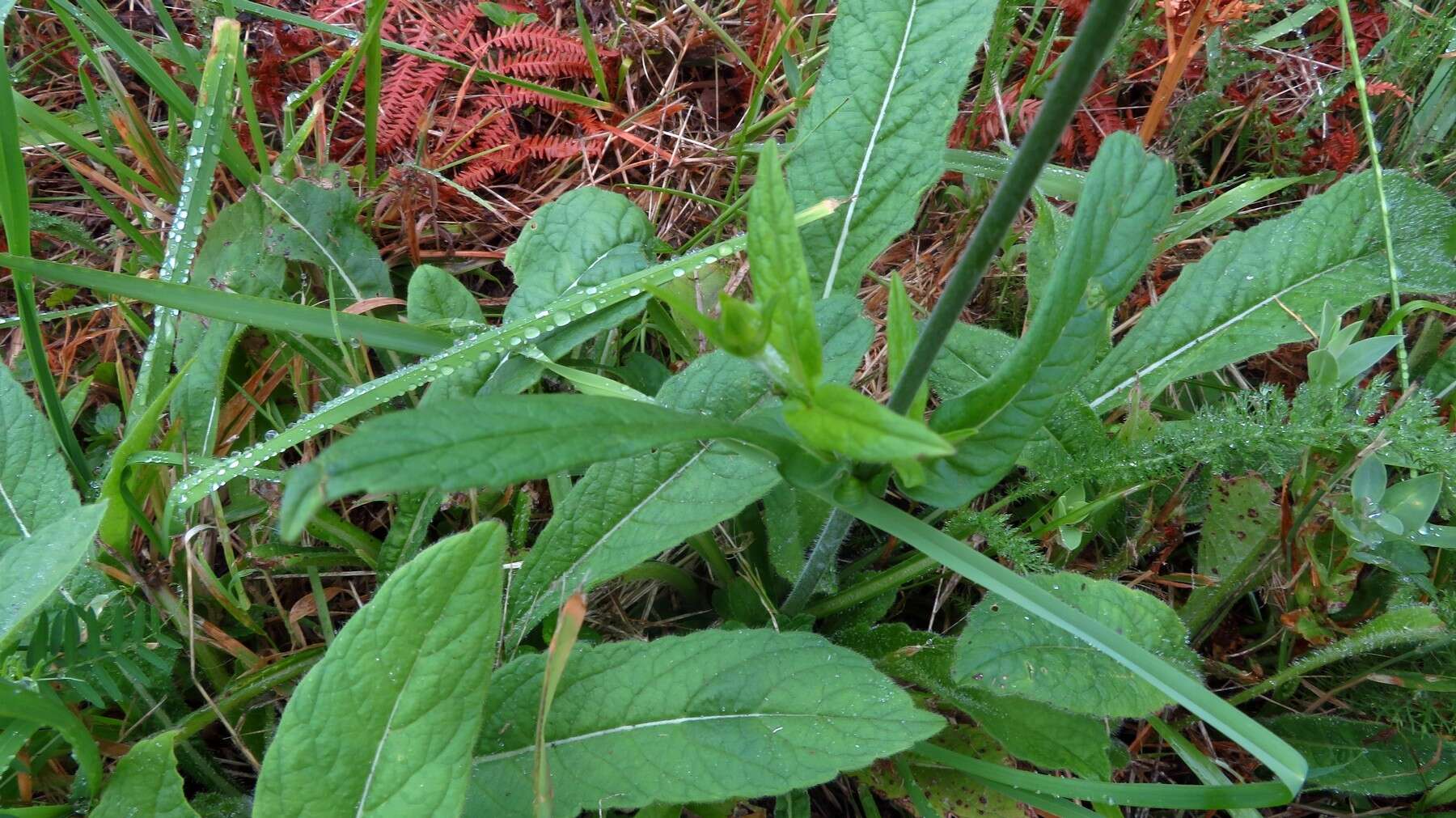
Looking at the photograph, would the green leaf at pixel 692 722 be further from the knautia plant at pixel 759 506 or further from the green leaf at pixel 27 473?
the green leaf at pixel 27 473

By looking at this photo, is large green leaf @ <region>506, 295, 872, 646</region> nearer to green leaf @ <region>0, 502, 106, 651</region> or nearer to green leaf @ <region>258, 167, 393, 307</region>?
green leaf @ <region>0, 502, 106, 651</region>

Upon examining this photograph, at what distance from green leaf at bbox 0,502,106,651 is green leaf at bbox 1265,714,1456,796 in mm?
2299

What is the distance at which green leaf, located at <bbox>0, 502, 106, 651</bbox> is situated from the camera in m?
1.54

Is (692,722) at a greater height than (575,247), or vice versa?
(575,247)

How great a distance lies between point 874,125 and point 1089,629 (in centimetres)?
123

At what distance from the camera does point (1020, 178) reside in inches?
40.9

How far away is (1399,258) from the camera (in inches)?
84.3

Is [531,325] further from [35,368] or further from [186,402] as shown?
[35,368]

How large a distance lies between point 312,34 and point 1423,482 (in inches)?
121

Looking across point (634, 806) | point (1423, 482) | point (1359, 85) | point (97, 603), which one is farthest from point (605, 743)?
point (1359, 85)

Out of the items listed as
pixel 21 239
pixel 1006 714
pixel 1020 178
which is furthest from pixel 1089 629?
pixel 21 239

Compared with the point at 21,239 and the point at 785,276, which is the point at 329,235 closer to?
the point at 21,239

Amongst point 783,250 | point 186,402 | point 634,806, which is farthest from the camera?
point 186,402

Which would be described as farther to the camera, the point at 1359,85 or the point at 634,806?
the point at 1359,85
